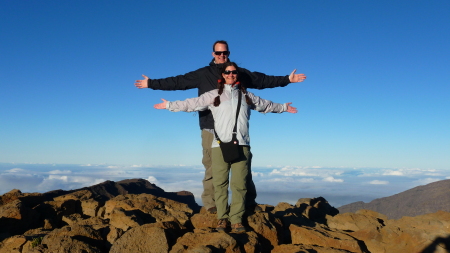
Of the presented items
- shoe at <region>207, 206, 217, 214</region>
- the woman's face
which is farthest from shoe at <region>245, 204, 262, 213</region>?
the woman's face

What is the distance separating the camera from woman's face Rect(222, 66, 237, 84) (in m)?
6.89

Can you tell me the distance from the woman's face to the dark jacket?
A: 3.20 feet

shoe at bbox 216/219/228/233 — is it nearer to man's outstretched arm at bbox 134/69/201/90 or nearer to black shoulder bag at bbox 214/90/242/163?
black shoulder bag at bbox 214/90/242/163

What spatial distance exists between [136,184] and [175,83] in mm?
27840

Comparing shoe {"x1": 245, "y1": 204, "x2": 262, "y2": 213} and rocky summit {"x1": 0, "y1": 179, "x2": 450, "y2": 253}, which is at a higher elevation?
shoe {"x1": 245, "y1": 204, "x2": 262, "y2": 213}

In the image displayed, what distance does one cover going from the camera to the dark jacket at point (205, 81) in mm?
7969

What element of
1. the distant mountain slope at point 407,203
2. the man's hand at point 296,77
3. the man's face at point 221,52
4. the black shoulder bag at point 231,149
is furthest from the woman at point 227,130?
the distant mountain slope at point 407,203

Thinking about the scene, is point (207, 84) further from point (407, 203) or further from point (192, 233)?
point (407, 203)

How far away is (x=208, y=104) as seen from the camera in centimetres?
696

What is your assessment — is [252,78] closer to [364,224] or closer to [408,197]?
[364,224]

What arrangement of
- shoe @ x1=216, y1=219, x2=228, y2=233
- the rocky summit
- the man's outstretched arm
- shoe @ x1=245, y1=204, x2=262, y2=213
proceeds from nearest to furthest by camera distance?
the rocky summit, shoe @ x1=216, y1=219, x2=228, y2=233, shoe @ x1=245, y1=204, x2=262, y2=213, the man's outstretched arm

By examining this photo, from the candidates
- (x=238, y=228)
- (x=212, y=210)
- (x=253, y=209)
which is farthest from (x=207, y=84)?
(x=238, y=228)

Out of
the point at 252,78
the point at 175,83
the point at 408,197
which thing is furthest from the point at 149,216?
the point at 408,197

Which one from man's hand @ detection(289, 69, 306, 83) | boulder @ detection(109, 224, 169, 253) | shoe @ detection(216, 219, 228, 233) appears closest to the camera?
boulder @ detection(109, 224, 169, 253)
